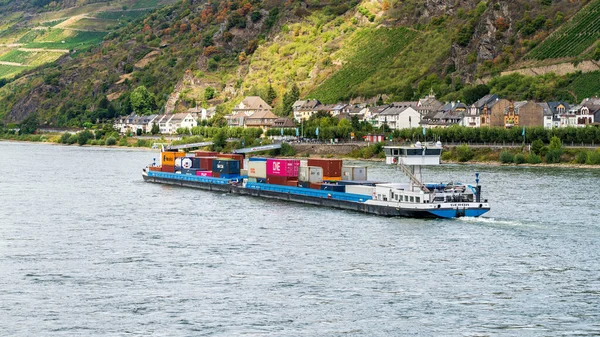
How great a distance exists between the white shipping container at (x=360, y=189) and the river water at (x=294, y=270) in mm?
3110

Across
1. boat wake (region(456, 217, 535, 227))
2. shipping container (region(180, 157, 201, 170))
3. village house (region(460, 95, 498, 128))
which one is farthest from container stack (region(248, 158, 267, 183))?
village house (region(460, 95, 498, 128))

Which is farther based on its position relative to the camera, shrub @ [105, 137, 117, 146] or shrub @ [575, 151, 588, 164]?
shrub @ [105, 137, 117, 146]

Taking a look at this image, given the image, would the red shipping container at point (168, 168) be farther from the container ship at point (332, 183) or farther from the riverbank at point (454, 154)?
the riverbank at point (454, 154)

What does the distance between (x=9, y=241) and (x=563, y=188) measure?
45.5 meters

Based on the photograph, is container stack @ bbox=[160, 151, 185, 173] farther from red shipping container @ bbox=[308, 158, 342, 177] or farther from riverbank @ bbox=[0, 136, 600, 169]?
riverbank @ bbox=[0, 136, 600, 169]

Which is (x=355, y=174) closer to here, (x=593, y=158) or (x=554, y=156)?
(x=593, y=158)

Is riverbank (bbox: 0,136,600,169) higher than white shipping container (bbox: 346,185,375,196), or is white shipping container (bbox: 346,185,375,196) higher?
riverbank (bbox: 0,136,600,169)

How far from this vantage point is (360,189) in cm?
7594

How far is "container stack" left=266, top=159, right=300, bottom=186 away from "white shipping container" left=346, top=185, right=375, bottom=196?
28.5ft

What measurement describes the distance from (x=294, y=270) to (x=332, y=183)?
32026mm

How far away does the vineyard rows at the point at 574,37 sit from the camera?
156 m

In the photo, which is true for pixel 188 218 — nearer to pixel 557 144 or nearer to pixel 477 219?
pixel 477 219

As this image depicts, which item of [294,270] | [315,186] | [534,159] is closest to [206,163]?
[315,186]

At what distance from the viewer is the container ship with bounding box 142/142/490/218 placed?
66500 mm
